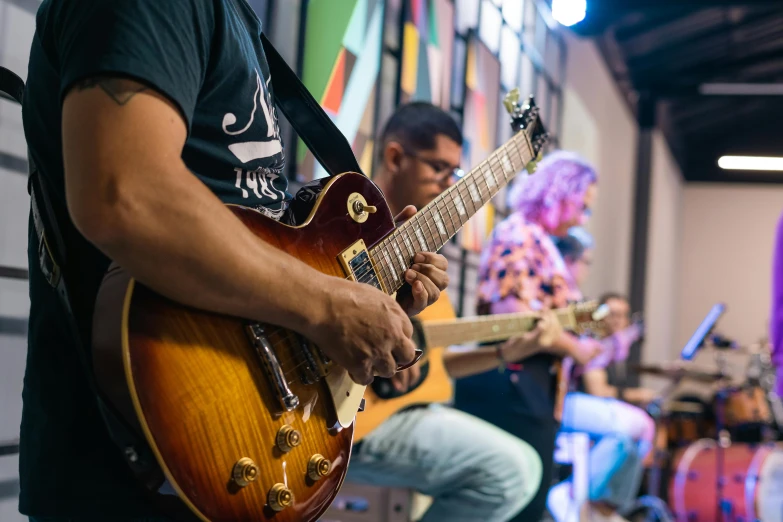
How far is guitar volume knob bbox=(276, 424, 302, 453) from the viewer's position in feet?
3.38

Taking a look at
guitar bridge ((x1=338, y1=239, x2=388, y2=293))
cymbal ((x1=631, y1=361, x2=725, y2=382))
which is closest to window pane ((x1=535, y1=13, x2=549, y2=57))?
cymbal ((x1=631, y1=361, x2=725, y2=382))

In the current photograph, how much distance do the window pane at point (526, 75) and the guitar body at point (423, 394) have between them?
9.03 feet

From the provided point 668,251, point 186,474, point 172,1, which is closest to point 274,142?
point 172,1

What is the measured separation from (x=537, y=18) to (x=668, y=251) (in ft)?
24.4

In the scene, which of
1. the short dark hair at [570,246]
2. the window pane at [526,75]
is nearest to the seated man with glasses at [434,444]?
the short dark hair at [570,246]

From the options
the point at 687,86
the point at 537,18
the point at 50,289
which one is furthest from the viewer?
the point at 687,86

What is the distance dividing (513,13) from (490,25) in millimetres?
474

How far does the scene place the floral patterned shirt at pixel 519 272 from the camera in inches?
122

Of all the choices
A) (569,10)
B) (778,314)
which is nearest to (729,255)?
(569,10)

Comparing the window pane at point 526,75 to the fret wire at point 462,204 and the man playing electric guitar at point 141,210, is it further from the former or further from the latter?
the man playing electric guitar at point 141,210

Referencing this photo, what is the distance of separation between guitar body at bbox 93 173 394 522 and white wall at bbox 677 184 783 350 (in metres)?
13.1

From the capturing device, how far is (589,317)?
134 inches

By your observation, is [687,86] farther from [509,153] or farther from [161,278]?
[161,278]

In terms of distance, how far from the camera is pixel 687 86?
953 centimetres
